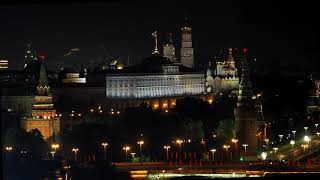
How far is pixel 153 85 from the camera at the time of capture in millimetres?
18484

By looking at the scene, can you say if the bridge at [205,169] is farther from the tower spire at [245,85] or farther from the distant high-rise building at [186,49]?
the distant high-rise building at [186,49]

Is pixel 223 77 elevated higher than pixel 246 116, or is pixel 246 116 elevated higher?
pixel 223 77

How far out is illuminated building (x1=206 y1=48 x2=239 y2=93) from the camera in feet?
62.1

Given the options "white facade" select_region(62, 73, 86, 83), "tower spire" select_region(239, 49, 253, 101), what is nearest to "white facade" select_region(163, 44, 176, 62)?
"white facade" select_region(62, 73, 86, 83)

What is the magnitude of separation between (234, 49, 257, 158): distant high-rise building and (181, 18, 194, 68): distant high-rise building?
361 inches

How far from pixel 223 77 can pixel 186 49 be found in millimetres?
989

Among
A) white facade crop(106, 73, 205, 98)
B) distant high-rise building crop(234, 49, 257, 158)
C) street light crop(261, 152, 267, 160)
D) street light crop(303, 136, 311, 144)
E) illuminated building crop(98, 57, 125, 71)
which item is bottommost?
street light crop(261, 152, 267, 160)

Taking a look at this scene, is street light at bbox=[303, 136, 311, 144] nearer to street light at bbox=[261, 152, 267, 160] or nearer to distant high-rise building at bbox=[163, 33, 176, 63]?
street light at bbox=[261, 152, 267, 160]

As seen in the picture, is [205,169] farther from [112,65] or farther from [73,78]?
[112,65]

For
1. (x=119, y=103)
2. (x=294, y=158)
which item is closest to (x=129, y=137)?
(x=294, y=158)

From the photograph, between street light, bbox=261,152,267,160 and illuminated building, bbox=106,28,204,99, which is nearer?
street light, bbox=261,152,267,160

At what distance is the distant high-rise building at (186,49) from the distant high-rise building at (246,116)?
30.1 feet

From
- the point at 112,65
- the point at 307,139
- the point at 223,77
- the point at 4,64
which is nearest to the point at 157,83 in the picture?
the point at 112,65

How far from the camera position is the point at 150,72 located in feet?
61.2
